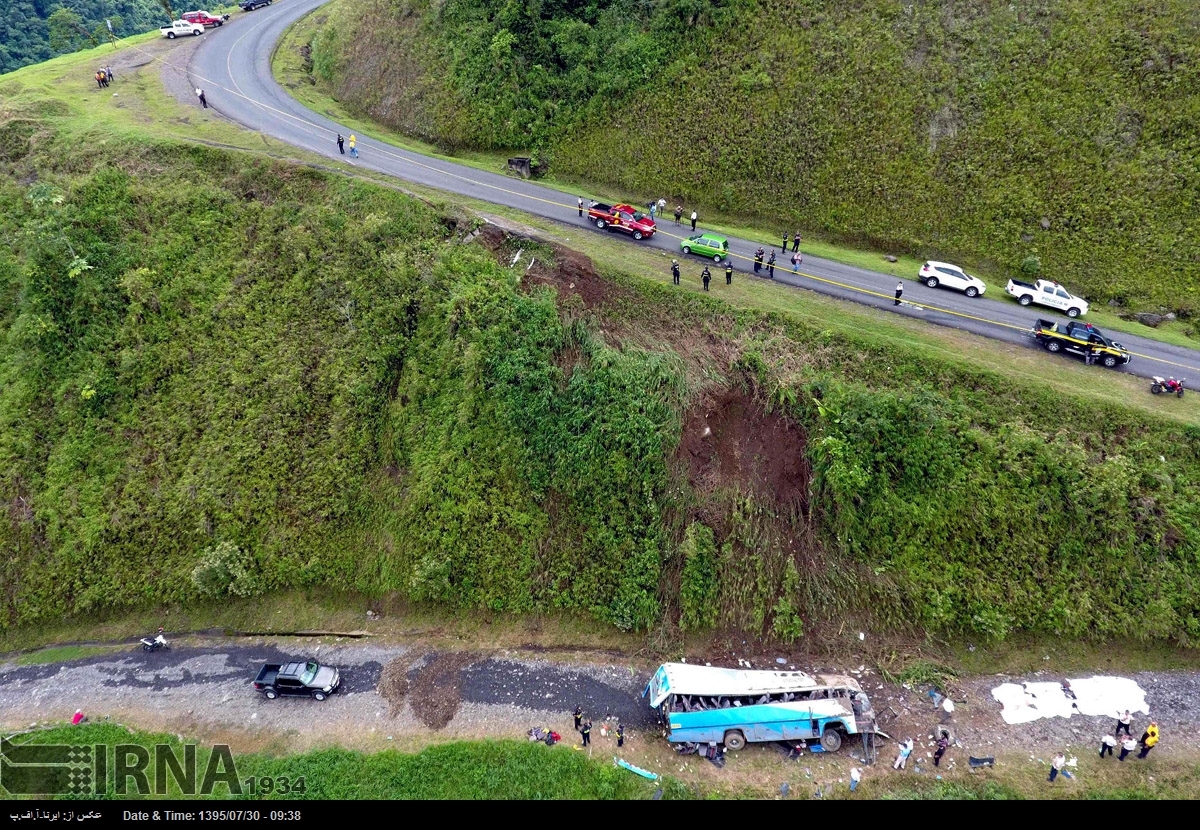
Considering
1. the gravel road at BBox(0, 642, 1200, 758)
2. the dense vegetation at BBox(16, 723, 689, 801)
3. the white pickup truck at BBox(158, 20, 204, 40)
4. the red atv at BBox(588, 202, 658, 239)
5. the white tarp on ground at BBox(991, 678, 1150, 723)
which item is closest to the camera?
the dense vegetation at BBox(16, 723, 689, 801)

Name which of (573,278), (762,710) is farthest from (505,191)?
(762,710)

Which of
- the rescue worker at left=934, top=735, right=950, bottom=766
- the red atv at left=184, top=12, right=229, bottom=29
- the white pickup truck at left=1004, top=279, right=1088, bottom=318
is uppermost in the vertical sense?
the red atv at left=184, top=12, right=229, bottom=29

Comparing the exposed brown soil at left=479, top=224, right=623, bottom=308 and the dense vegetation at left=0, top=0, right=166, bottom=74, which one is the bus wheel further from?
the dense vegetation at left=0, top=0, right=166, bottom=74

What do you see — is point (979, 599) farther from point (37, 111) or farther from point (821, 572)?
point (37, 111)

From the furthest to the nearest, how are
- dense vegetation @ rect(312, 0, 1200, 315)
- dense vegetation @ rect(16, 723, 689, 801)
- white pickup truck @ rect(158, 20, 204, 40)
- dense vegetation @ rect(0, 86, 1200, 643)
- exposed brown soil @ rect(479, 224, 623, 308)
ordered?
1. white pickup truck @ rect(158, 20, 204, 40)
2. dense vegetation @ rect(312, 0, 1200, 315)
3. exposed brown soil @ rect(479, 224, 623, 308)
4. dense vegetation @ rect(0, 86, 1200, 643)
5. dense vegetation @ rect(16, 723, 689, 801)

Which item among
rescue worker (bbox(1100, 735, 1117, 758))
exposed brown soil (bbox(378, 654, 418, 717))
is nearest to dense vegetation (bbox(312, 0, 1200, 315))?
rescue worker (bbox(1100, 735, 1117, 758))

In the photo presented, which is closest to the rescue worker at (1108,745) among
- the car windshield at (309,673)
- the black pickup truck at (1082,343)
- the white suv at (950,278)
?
the black pickup truck at (1082,343)

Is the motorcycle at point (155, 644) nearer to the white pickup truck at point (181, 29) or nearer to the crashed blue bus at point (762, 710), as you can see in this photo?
the crashed blue bus at point (762, 710)
